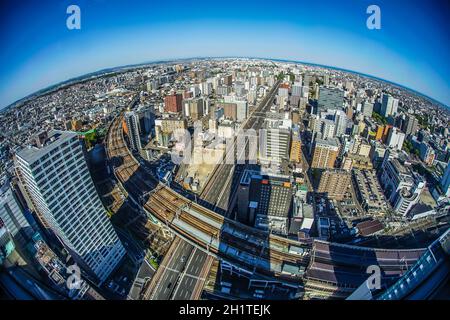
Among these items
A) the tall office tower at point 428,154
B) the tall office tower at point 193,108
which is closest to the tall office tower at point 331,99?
the tall office tower at point 428,154

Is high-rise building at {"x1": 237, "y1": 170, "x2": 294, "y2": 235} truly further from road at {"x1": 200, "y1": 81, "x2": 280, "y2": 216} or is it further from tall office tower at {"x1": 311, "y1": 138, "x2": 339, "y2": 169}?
tall office tower at {"x1": 311, "y1": 138, "x2": 339, "y2": 169}

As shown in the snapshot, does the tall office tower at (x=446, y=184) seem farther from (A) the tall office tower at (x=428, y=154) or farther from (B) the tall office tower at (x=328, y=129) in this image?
(B) the tall office tower at (x=328, y=129)

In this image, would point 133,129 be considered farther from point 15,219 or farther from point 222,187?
point 15,219

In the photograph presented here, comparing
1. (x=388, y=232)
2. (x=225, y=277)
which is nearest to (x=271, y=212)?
(x=225, y=277)

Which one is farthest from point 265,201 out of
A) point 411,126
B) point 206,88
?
point 206,88

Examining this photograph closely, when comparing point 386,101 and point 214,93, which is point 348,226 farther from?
point 214,93

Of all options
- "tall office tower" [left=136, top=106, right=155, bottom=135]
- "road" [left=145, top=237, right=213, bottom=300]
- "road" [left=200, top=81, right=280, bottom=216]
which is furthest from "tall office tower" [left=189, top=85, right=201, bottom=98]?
"road" [left=145, top=237, right=213, bottom=300]
